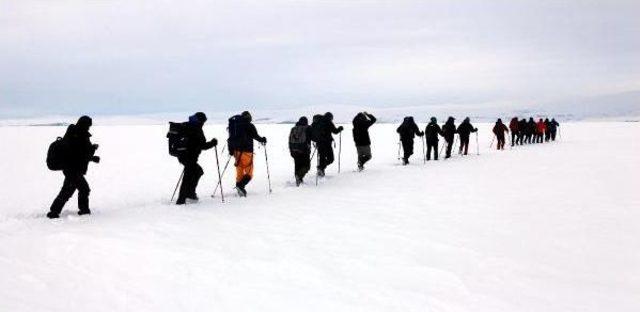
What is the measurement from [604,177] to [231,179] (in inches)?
434

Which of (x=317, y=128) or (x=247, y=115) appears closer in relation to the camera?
(x=247, y=115)

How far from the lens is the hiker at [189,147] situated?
10.3 meters

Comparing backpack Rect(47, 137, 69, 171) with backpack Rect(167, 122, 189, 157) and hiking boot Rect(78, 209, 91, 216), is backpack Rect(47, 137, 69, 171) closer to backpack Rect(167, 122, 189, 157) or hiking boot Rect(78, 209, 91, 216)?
hiking boot Rect(78, 209, 91, 216)

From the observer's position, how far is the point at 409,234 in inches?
311

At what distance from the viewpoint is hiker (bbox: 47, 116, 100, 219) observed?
8.79 meters

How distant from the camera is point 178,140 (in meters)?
10.3

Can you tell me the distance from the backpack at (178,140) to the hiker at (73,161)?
1.64 m

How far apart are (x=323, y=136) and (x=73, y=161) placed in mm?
7185

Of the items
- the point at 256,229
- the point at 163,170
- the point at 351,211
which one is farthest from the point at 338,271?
the point at 163,170

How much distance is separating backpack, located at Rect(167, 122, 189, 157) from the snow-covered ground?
112 cm

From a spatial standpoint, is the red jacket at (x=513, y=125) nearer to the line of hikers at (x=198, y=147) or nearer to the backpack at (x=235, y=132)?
the line of hikers at (x=198, y=147)

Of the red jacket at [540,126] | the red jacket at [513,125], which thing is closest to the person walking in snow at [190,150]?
the red jacket at [513,125]

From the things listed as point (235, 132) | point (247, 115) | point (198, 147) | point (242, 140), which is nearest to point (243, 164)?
point (242, 140)

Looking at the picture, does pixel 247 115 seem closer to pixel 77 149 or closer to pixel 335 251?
pixel 77 149
